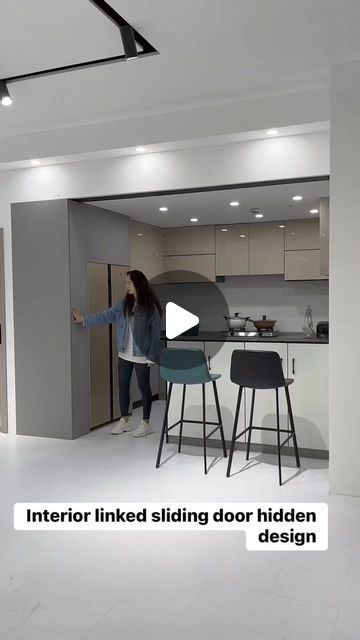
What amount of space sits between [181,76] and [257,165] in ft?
3.14

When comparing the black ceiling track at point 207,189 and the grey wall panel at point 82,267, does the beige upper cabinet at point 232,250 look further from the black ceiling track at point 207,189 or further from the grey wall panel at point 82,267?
the black ceiling track at point 207,189

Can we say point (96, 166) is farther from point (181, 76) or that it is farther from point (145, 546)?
point (145, 546)

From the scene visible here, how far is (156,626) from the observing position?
7.45 ft

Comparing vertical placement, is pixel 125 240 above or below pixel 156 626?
above

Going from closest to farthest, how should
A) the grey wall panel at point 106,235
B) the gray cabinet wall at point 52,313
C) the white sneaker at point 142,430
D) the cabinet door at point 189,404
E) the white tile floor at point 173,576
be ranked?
the white tile floor at point 173,576
the cabinet door at point 189,404
the gray cabinet wall at point 52,313
the white sneaker at point 142,430
the grey wall panel at point 106,235

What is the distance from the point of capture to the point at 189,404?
4930 millimetres

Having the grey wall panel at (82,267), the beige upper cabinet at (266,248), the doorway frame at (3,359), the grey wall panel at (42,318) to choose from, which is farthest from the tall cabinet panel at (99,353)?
the beige upper cabinet at (266,248)

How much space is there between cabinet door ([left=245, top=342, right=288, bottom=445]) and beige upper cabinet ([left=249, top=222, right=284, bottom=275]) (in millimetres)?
1846

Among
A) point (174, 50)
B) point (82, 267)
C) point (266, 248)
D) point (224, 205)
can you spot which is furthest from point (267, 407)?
point (174, 50)

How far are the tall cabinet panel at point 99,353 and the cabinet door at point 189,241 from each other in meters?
1.39

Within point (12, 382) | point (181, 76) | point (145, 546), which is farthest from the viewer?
point (12, 382)

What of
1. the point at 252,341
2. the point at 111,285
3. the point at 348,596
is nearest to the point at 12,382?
the point at 111,285

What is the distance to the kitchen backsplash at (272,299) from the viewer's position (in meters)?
6.48

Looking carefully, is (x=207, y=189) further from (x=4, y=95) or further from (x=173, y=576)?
(x=173, y=576)
